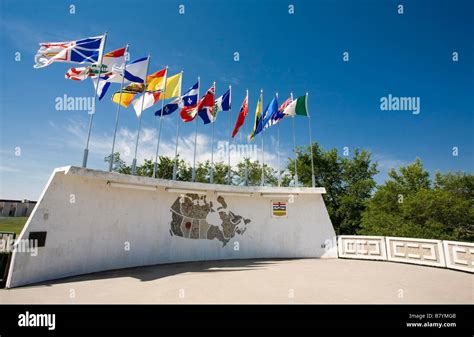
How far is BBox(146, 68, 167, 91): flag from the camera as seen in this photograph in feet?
41.2

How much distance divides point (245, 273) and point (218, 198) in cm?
488

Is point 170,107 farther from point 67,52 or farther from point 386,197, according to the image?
point 386,197

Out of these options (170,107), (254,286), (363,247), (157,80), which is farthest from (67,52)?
(363,247)

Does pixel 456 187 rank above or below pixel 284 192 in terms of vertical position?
above

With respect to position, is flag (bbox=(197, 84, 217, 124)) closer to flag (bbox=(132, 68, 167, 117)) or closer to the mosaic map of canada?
flag (bbox=(132, 68, 167, 117))

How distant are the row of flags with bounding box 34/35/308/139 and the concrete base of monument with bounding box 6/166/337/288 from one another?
3784 millimetres

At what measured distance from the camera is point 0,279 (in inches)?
287

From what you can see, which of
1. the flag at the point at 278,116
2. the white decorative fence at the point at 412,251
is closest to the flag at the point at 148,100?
the flag at the point at 278,116

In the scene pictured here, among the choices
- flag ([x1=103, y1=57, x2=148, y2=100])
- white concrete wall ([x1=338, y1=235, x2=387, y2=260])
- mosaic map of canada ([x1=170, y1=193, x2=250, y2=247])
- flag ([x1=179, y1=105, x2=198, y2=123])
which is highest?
flag ([x1=103, y1=57, x2=148, y2=100])

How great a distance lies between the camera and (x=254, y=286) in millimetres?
7688

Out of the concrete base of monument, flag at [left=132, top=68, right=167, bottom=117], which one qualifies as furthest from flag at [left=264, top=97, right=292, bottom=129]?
flag at [left=132, top=68, right=167, bottom=117]
